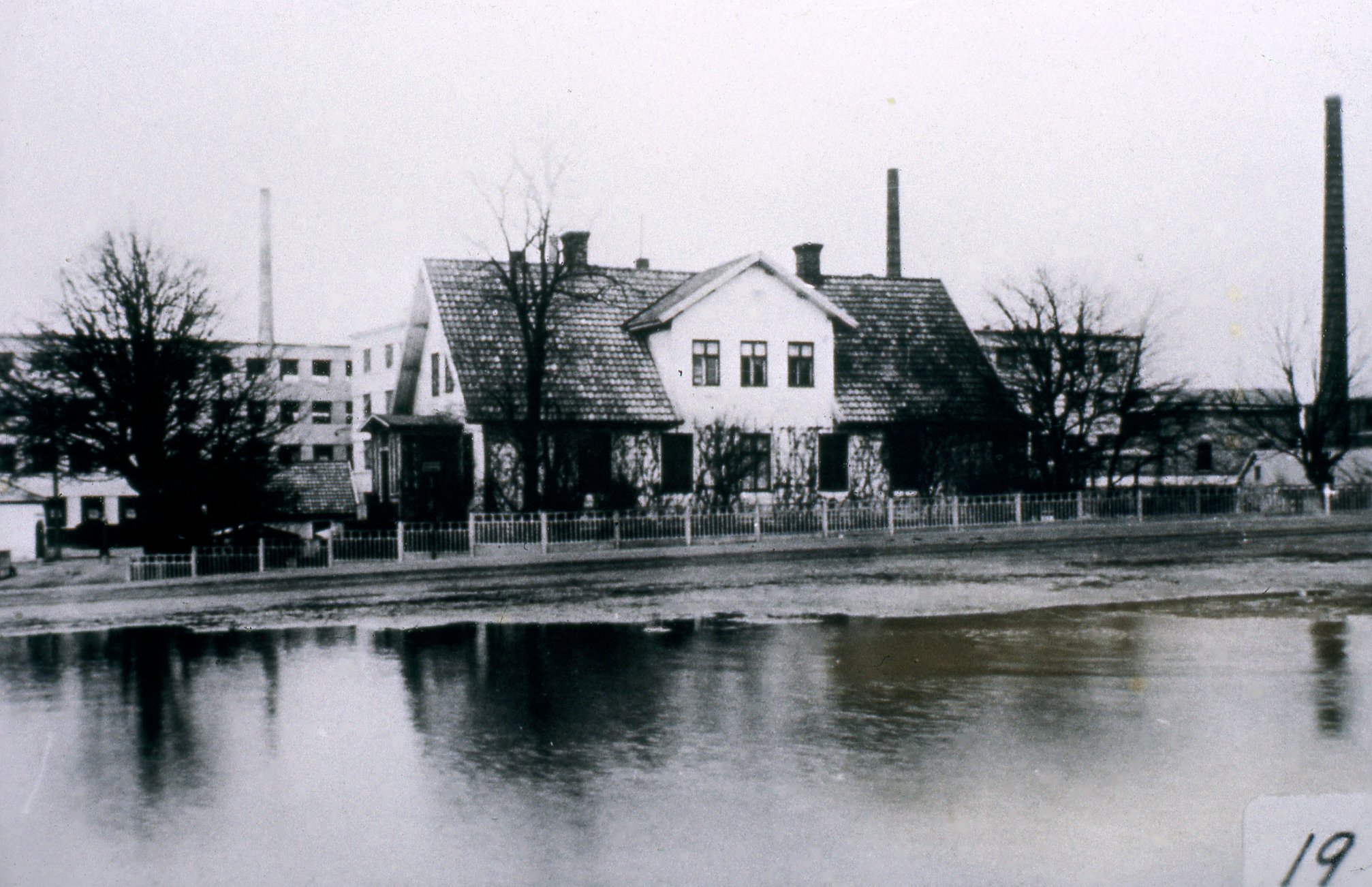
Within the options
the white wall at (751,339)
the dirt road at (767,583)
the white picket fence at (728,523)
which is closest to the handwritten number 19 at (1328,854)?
the dirt road at (767,583)

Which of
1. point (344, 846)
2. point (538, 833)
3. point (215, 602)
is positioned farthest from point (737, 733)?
point (215, 602)

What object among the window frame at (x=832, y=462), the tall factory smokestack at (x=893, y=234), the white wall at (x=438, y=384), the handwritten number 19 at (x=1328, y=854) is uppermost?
the tall factory smokestack at (x=893, y=234)

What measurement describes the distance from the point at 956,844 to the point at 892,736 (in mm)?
2142

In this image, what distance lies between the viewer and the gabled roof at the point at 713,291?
107 ft

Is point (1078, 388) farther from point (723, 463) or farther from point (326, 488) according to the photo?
point (326, 488)

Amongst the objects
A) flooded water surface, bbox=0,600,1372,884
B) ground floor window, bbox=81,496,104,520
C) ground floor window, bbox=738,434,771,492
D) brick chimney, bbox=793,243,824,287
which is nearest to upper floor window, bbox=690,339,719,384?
ground floor window, bbox=738,434,771,492

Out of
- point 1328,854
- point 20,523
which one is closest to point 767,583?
point 1328,854

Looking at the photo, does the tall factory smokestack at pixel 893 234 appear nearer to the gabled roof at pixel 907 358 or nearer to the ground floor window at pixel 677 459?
the gabled roof at pixel 907 358

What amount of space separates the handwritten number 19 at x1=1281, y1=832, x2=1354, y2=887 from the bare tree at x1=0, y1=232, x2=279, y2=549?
25.1 meters

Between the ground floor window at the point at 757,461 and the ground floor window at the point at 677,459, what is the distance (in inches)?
64.2

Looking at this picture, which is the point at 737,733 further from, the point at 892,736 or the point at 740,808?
the point at 740,808

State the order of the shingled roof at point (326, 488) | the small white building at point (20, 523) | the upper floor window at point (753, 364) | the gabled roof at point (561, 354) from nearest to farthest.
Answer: the gabled roof at point (561, 354) → the upper floor window at point (753, 364) → the small white building at point (20, 523) → the shingled roof at point (326, 488)

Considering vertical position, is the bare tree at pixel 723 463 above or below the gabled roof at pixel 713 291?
below

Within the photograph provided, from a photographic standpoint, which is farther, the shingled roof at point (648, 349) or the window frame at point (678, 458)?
the window frame at point (678, 458)
